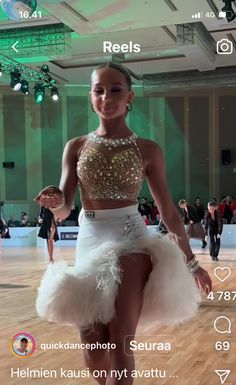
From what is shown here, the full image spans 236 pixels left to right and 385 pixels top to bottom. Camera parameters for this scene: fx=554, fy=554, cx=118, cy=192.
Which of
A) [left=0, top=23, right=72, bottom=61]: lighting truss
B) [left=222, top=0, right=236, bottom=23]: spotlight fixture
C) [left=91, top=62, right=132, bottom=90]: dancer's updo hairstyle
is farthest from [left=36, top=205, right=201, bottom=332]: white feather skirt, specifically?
[left=0, top=23, right=72, bottom=61]: lighting truss

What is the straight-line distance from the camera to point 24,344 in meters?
2.85

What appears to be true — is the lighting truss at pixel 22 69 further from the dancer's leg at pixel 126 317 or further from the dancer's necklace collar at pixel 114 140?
the dancer's leg at pixel 126 317

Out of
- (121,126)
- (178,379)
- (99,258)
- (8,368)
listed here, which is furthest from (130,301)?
(8,368)

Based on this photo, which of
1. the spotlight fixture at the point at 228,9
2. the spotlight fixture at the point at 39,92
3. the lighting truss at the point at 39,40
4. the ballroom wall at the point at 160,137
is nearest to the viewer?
the spotlight fixture at the point at 228,9

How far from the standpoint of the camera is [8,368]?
123 inches

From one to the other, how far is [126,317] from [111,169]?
1.63 feet

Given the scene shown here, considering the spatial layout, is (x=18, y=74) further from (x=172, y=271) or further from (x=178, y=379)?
(x=172, y=271)

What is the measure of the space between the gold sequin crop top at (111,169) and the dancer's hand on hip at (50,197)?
13cm

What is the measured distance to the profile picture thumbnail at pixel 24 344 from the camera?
112 inches

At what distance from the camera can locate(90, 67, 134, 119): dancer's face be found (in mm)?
1907

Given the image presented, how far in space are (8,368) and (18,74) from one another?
5.27 metres

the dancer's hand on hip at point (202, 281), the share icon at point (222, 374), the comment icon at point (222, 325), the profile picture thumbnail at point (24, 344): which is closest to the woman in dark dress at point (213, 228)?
the comment icon at point (222, 325)

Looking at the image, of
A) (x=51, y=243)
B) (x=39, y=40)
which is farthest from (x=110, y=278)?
(x=51, y=243)

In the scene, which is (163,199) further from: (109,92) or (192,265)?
(109,92)
